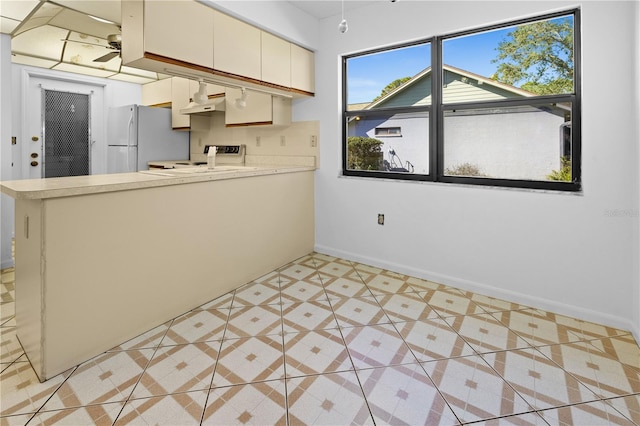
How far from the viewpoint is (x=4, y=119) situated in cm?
312

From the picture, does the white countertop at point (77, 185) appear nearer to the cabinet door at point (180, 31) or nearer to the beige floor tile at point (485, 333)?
the cabinet door at point (180, 31)

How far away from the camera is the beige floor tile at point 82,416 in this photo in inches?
57.0

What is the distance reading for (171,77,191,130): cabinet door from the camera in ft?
15.1

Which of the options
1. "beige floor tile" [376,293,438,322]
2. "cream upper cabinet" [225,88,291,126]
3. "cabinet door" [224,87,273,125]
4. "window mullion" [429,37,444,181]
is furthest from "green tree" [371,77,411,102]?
"beige floor tile" [376,293,438,322]

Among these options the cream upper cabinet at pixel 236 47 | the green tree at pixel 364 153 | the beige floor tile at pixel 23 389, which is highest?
the cream upper cabinet at pixel 236 47

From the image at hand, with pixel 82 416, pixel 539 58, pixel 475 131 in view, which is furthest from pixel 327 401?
pixel 539 58

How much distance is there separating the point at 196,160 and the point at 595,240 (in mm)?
4764

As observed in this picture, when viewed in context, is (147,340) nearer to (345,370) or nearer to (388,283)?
(345,370)

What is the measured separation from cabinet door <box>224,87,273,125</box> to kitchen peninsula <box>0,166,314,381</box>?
0.99 metres

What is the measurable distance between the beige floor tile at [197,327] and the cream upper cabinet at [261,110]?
213 cm

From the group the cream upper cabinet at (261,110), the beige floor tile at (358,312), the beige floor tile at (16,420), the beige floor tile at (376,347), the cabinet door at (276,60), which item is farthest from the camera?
the cream upper cabinet at (261,110)

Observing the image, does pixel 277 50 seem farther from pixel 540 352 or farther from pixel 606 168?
pixel 540 352

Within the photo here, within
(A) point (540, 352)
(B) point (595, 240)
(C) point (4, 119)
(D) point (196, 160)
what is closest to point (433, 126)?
(B) point (595, 240)

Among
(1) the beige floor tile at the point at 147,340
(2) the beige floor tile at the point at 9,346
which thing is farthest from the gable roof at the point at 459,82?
(2) the beige floor tile at the point at 9,346
